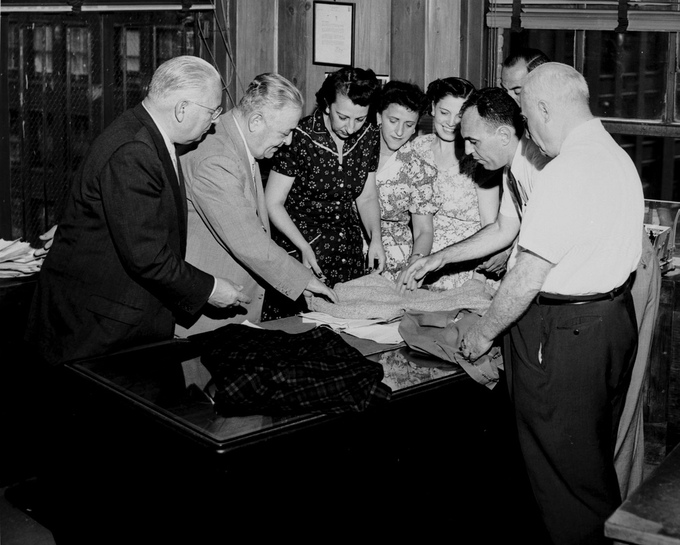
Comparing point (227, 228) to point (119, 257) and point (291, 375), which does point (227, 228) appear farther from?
point (291, 375)

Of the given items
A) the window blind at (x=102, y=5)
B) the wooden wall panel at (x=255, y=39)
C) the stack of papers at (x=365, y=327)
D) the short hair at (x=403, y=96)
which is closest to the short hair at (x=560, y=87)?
the stack of papers at (x=365, y=327)

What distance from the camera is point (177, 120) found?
3.01m

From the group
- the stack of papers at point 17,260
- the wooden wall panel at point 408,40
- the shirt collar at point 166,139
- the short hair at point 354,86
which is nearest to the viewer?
the shirt collar at point 166,139

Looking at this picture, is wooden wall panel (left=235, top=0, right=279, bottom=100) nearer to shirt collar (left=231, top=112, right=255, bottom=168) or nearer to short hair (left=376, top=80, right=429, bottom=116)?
short hair (left=376, top=80, right=429, bottom=116)

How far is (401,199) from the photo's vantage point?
162 inches

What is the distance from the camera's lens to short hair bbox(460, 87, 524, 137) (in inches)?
131

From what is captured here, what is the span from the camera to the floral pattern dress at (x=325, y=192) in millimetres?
3959

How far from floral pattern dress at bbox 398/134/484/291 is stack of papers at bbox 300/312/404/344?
83 cm

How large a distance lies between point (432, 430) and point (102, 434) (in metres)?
1.02

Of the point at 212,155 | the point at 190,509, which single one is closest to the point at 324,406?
the point at 190,509

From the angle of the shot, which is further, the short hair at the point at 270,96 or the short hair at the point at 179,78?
the short hair at the point at 270,96

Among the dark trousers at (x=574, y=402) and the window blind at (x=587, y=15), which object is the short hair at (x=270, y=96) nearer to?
the dark trousers at (x=574, y=402)

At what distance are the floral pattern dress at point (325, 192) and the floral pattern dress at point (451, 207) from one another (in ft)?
0.76

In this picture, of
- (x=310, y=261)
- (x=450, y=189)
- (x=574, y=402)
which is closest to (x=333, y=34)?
(x=450, y=189)
